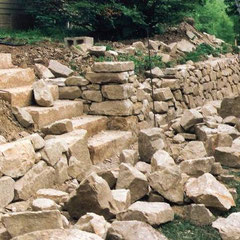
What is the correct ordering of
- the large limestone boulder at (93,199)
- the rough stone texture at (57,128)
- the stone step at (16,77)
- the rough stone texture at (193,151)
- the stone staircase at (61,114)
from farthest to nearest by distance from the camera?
1. the stone step at (16,77)
2. the rough stone texture at (193,151)
3. the stone staircase at (61,114)
4. the rough stone texture at (57,128)
5. the large limestone boulder at (93,199)

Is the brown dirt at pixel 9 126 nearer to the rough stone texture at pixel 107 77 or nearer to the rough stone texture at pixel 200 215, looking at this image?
the rough stone texture at pixel 107 77

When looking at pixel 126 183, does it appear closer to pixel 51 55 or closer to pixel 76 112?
pixel 76 112

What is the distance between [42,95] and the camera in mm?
7809

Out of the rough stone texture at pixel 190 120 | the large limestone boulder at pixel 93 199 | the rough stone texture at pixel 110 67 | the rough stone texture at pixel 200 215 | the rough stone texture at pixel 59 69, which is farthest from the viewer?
the rough stone texture at pixel 59 69

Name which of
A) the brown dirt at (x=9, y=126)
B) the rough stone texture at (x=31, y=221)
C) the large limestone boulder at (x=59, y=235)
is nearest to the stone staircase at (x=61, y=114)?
the brown dirt at (x=9, y=126)

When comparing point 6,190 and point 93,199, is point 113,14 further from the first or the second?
point 93,199

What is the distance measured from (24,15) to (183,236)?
39.7 ft

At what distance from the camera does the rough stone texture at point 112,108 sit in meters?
8.61

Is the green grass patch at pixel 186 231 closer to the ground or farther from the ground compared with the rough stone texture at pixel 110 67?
closer to the ground

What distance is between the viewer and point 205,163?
22.0 feet

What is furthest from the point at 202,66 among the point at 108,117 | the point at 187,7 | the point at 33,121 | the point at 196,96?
the point at 33,121

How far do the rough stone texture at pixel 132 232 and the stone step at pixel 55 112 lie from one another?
122 inches

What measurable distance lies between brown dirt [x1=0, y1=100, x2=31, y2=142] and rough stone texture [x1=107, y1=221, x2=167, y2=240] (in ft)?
8.24

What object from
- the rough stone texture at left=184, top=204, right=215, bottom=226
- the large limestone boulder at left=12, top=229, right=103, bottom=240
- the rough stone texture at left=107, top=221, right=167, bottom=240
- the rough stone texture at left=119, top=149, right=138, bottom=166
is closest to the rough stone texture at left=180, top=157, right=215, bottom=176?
the rough stone texture at left=119, top=149, right=138, bottom=166
